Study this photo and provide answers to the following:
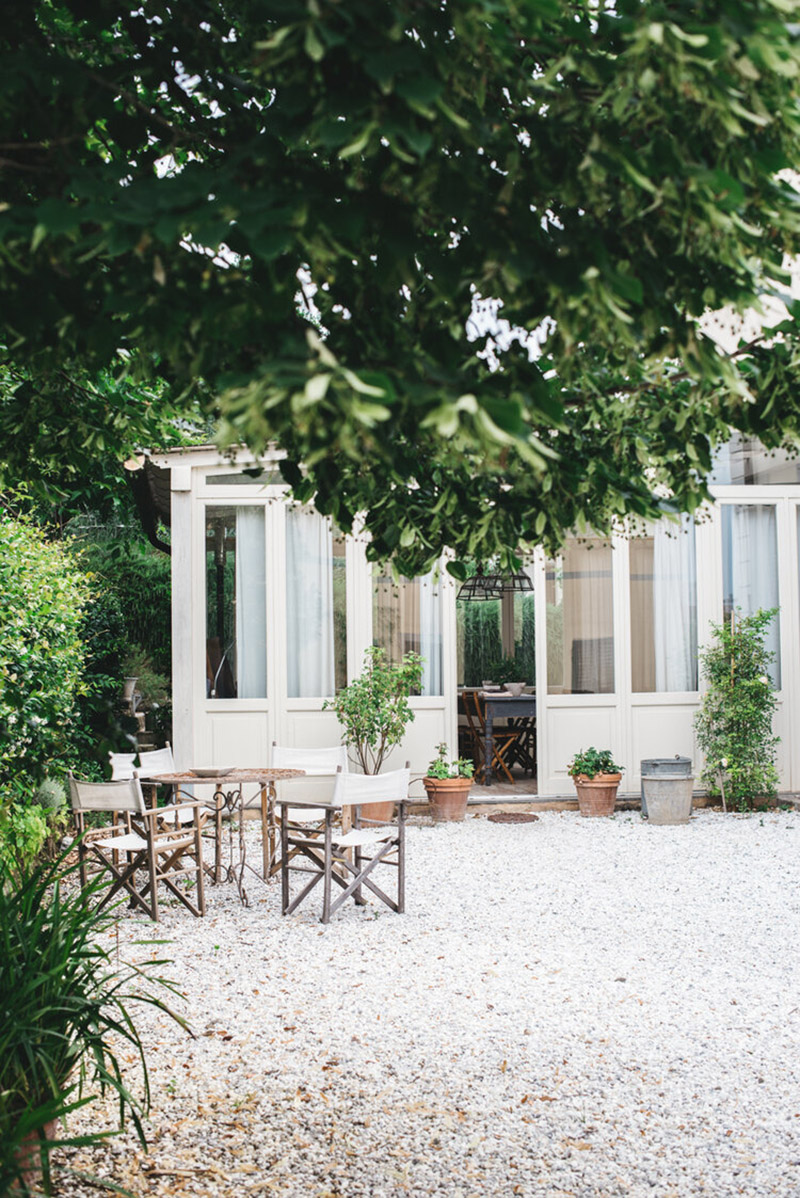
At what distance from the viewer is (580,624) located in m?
9.18

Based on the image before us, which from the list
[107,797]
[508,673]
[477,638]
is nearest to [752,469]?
[508,673]

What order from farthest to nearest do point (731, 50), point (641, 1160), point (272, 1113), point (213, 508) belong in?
1. point (213, 508)
2. point (272, 1113)
3. point (641, 1160)
4. point (731, 50)

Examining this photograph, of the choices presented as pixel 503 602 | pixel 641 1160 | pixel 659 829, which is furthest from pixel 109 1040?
pixel 503 602

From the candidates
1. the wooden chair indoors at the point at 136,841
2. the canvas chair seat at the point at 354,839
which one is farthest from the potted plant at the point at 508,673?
the wooden chair indoors at the point at 136,841

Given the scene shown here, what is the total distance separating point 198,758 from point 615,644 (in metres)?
3.83

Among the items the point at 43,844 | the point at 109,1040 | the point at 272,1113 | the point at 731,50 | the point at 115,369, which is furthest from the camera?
the point at 43,844

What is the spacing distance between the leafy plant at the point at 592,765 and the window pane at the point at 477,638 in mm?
6397

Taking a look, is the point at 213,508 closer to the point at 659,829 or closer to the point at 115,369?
the point at 659,829

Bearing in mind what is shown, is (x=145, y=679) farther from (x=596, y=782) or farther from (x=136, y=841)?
(x=136, y=841)

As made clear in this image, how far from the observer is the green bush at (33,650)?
5938mm

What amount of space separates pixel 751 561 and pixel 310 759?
4734 mm

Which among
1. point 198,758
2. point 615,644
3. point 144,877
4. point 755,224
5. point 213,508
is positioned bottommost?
point 144,877

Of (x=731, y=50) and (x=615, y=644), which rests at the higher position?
(x=731, y=50)

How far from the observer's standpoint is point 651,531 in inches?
362
